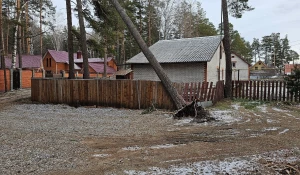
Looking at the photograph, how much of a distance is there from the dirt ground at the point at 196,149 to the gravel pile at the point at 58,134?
14 cm

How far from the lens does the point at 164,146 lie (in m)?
5.71

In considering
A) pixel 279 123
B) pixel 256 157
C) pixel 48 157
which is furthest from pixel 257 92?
pixel 48 157

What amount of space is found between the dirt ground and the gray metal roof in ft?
40.5

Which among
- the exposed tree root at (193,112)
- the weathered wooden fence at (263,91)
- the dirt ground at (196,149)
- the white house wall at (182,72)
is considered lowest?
the dirt ground at (196,149)

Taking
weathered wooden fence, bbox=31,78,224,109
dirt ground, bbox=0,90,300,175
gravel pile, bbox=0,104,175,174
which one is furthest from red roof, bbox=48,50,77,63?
dirt ground, bbox=0,90,300,175

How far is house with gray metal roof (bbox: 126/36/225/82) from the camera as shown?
803 inches

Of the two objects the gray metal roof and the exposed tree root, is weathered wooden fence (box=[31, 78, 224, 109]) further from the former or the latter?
the gray metal roof

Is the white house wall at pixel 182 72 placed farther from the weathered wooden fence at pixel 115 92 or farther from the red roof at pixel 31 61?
the red roof at pixel 31 61

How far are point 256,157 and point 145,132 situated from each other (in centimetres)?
316

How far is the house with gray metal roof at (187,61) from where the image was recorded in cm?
2039

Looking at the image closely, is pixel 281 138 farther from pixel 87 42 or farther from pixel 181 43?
pixel 181 43

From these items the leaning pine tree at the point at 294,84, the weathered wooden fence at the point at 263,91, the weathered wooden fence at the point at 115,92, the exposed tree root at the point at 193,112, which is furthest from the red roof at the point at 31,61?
the leaning pine tree at the point at 294,84

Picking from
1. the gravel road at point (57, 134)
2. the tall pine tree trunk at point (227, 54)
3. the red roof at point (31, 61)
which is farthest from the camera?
the red roof at point (31, 61)

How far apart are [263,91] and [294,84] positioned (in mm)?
1673
